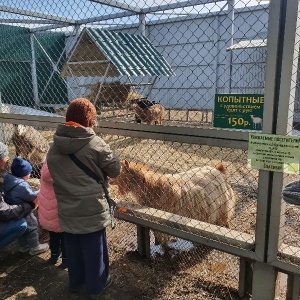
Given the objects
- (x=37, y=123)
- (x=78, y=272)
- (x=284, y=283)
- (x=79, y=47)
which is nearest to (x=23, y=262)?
(x=78, y=272)

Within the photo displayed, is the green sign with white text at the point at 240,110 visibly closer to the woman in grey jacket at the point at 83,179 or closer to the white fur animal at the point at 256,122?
the white fur animal at the point at 256,122

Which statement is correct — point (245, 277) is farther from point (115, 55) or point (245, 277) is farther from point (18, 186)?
point (115, 55)

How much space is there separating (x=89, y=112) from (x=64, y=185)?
612 millimetres

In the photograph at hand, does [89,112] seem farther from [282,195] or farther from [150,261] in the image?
[150,261]

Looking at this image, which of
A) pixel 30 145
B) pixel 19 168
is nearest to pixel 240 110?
pixel 19 168

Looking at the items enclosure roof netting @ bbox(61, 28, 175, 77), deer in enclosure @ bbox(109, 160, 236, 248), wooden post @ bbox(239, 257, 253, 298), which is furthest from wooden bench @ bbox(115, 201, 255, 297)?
enclosure roof netting @ bbox(61, 28, 175, 77)

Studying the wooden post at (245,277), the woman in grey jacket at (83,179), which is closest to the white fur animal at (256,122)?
the woman in grey jacket at (83,179)

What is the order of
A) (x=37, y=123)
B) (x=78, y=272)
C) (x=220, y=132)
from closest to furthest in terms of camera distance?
(x=220, y=132), (x=78, y=272), (x=37, y=123)

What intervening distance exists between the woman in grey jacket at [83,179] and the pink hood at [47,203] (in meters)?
0.45

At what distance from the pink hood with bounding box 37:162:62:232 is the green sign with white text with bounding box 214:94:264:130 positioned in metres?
1.73

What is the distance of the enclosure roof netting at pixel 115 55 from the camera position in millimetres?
6160

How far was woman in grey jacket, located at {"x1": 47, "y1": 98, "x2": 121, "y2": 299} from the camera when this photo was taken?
2.37m

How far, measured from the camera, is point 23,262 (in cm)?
337

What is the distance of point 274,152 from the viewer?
2.10 m
